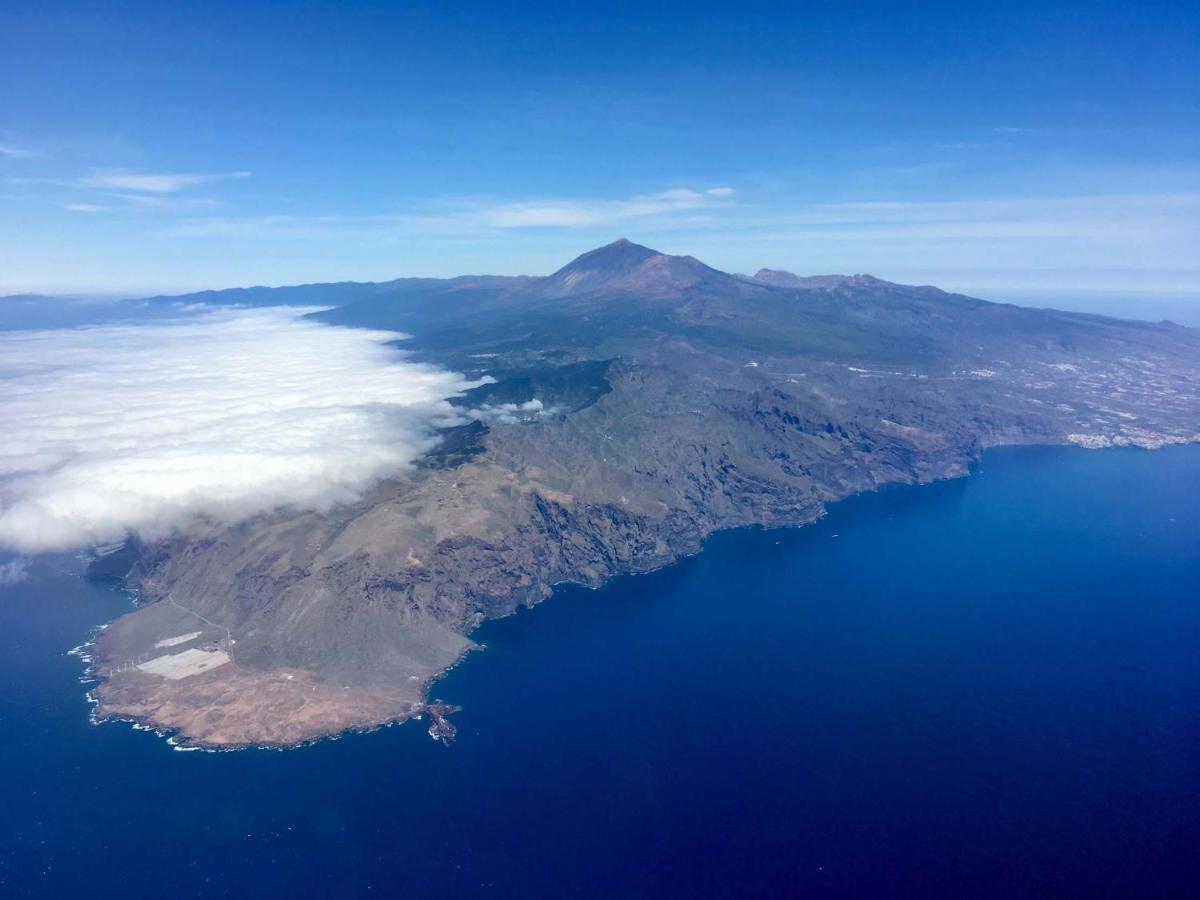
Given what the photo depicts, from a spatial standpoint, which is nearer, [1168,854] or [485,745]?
[1168,854]

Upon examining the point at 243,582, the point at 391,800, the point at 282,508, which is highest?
the point at 282,508

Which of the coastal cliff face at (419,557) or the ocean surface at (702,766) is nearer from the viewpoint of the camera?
the ocean surface at (702,766)

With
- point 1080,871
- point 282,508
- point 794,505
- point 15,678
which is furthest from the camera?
point 794,505

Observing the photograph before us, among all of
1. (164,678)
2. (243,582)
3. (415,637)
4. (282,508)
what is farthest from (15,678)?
(415,637)

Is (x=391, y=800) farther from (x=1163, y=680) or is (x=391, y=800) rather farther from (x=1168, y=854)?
(x=1163, y=680)

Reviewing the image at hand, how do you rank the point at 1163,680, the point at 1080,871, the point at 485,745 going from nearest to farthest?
1. the point at 1080,871
2. the point at 485,745
3. the point at 1163,680

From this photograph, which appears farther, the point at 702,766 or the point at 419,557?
the point at 419,557

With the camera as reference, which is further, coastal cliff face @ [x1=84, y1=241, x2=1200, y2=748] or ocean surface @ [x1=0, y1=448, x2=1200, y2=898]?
coastal cliff face @ [x1=84, y1=241, x2=1200, y2=748]

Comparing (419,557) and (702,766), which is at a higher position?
(419,557)
